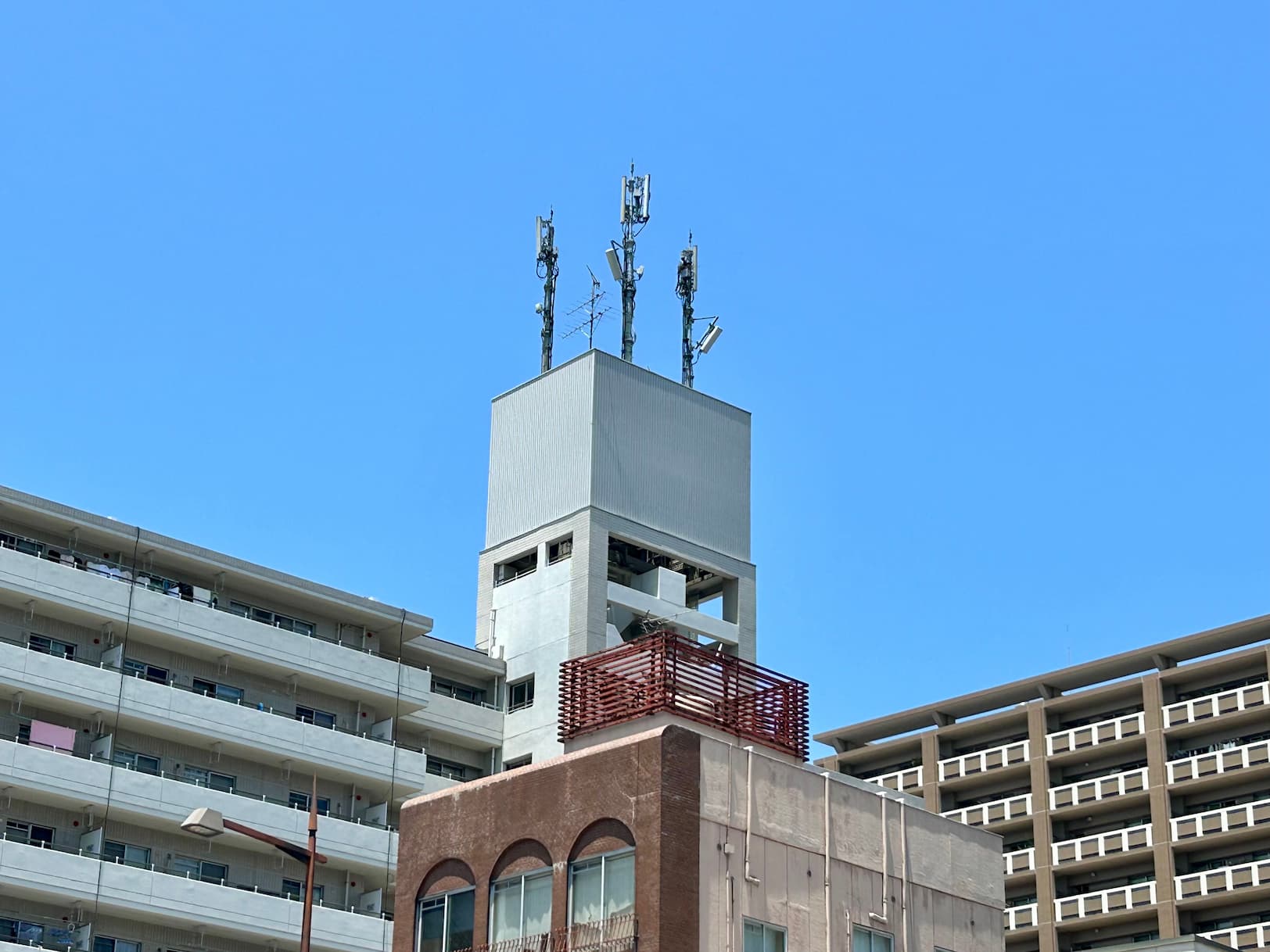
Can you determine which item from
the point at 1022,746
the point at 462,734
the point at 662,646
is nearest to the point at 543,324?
the point at 462,734

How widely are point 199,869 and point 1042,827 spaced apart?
55455 mm

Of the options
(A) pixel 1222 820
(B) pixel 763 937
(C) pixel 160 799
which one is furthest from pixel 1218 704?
(B) pixel 763 937

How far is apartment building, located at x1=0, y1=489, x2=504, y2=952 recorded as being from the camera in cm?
8475

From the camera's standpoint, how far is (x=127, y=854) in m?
87.0

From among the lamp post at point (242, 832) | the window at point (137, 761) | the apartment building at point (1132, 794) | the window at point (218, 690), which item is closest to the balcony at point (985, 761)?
the apartment building at point (1132, 794)

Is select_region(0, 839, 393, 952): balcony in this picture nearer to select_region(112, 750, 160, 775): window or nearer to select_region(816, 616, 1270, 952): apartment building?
select_region(112, 750, 160, 775): window

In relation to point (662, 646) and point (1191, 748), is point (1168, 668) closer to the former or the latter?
point (1191, 748)

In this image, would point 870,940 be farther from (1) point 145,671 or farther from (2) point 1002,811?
(2) point 1002,811

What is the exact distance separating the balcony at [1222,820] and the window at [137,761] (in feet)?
194

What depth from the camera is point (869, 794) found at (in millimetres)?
47000

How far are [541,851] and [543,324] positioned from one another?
207 ft

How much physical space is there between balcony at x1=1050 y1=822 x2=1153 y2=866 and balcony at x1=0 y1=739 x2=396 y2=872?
45.7 m

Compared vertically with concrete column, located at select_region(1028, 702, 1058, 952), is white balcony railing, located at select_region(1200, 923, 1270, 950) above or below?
below

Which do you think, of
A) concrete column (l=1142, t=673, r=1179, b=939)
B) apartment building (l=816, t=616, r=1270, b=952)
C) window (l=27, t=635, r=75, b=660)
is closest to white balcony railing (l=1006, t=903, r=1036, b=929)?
apartment building (l=816, t=616, r=1270, b=952)
